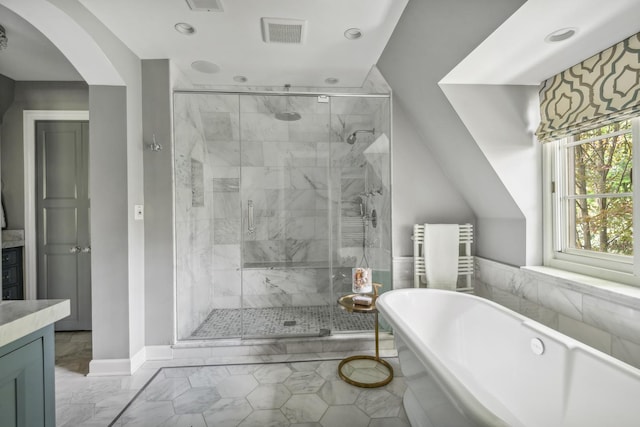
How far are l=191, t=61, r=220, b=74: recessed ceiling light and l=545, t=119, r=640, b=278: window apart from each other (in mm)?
2856

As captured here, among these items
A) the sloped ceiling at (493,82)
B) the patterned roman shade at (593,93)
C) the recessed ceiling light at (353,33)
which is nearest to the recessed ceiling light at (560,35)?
the sloped ceiling at (493,82)

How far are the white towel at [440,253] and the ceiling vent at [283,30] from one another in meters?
1.87

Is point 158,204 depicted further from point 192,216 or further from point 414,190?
point 414,190

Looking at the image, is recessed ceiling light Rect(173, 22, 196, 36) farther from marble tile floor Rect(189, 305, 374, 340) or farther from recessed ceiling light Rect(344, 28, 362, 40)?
marble tile floor Rect(189, 305, 374, 340)

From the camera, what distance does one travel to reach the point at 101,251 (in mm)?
2328

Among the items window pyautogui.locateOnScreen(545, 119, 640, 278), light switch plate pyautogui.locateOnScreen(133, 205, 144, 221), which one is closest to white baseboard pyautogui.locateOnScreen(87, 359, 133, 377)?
light switch plate pyautogui.locateOnScreen(133, 205, 144, 221)

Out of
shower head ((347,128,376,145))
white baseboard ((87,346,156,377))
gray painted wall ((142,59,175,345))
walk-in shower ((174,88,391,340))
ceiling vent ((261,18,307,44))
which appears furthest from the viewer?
shower head ((347,128,376,145))

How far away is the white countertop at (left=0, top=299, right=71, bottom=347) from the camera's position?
0.95m

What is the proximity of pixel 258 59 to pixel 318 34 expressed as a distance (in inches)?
25.7

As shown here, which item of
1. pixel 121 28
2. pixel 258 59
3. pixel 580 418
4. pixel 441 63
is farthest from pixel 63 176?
pixel 580 418

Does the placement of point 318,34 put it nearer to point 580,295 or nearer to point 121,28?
point 121,28

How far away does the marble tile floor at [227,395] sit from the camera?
182cm

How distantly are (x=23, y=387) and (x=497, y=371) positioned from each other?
218cm

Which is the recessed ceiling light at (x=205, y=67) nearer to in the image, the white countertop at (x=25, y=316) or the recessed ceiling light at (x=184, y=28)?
the recessed ceiling light at (x=184, y=28)
